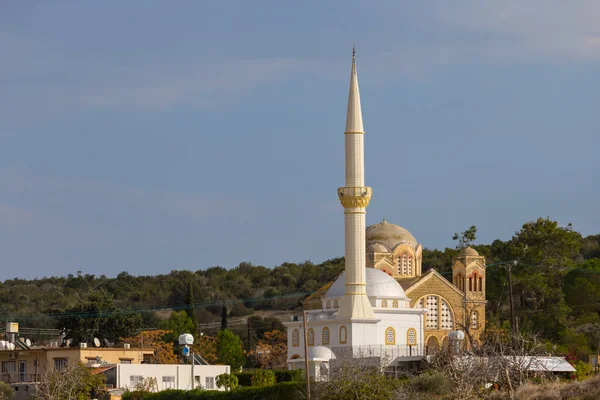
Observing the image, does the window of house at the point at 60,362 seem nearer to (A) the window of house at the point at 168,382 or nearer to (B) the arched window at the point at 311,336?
(A) the window of house at the point at 168,382

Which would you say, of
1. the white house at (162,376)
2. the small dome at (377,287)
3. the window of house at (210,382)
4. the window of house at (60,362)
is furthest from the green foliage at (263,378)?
the small dome at (377,287)

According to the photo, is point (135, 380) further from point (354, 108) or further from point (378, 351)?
point (354, 108)

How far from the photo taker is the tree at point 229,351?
74.6 meters

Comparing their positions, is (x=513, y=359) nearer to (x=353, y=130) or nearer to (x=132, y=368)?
(x=132, y=368)

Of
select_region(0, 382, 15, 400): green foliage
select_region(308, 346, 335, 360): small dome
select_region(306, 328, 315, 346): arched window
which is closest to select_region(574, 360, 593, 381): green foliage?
select_region(308, 346, 335, 360): small dome

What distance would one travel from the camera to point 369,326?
63469mm

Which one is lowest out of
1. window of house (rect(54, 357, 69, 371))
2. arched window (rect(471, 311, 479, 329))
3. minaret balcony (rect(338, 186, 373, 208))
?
window of house (rect(54, 357, 69, 371))

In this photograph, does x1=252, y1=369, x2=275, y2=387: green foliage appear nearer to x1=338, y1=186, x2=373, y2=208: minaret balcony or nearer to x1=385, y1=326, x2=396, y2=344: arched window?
x1=338, y1=186, x2=373, y2=208: minaret balcony

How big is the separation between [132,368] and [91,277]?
76.5 meters

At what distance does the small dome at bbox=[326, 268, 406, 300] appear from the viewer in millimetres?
68438

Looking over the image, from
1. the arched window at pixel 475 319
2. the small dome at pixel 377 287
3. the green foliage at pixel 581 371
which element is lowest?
the green foliage at pixel 581 371

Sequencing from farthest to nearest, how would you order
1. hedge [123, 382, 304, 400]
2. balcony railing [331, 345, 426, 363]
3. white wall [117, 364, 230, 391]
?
balcony railing [331, 345, 426, 363]
white wall [117, 364, 230, 391]
hedge [123, 382, 304, 400]

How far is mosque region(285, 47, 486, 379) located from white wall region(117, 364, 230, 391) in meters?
5.21

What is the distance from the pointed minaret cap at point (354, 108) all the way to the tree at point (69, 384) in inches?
863
